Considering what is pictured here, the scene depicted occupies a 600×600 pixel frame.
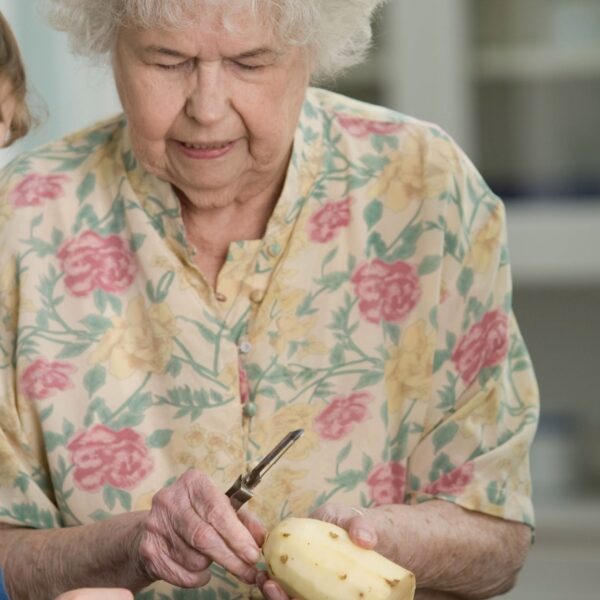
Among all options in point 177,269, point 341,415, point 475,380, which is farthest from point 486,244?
point 177,269

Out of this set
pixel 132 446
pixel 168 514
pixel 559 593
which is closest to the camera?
pixel 168 514

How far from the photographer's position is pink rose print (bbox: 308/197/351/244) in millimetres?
1772

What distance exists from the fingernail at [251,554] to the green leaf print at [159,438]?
1.07 feet

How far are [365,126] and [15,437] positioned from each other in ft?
1.93

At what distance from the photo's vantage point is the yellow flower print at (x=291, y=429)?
1.71 m

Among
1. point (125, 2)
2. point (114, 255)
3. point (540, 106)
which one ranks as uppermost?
point (125, 2)

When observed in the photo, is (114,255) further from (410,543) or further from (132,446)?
(410,543)

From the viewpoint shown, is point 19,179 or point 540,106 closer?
point 19,179

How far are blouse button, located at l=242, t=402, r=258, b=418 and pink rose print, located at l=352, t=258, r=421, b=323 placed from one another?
18 cm

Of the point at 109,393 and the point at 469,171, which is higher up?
the point at 469,171

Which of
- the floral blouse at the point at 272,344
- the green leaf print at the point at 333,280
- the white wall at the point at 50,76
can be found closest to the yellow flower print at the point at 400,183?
the floral blouse at the point at 272,344

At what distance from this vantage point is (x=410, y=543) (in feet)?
5.29

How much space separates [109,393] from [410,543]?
40 centimetres

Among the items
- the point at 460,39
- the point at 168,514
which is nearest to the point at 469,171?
the point at 168,514
